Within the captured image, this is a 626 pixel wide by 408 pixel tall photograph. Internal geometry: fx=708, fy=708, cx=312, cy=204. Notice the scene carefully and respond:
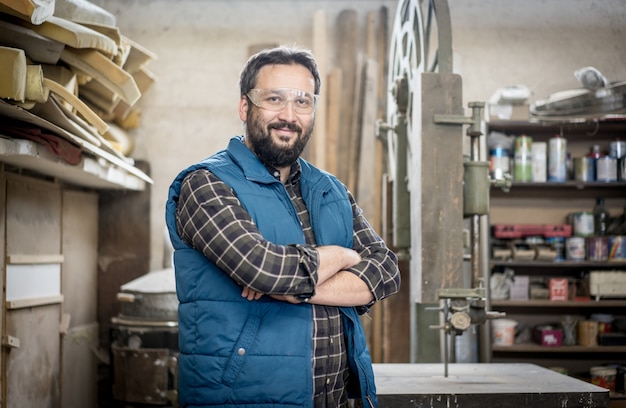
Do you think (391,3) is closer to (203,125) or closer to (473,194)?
(203,125)

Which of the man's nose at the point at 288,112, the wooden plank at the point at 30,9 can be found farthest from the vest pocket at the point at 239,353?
the wooden plank at the point at 30,9

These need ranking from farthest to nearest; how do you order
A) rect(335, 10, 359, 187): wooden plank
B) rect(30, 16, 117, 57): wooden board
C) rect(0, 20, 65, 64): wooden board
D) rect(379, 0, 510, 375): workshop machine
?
rect(335, 10, 359, 187): wooden plank, rect(30, 16, 117, 57): wooden board, rect(0, 20, 65, 64): wooden board, rect(379, 0, 510, 375): workshop machine

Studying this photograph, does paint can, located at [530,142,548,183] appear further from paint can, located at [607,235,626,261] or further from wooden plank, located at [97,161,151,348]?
wooden plank, located at [97,161,151,348]

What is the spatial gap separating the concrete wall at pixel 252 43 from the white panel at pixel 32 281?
106 centimetres

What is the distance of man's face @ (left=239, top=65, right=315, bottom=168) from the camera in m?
2.13

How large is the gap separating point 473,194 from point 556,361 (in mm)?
2821

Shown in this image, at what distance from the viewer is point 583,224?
493cm

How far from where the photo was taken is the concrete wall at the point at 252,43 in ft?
16.6

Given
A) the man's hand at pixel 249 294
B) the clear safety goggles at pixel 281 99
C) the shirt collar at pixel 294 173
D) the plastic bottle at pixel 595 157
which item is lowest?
the man's hand at pixel 249 294

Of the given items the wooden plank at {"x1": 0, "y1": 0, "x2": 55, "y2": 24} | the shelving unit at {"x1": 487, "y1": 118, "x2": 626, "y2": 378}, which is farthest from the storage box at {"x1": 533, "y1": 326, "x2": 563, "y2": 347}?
the wooden plank at {"x1": 0, "y1": 0, "x2": 55, "y2": 24}

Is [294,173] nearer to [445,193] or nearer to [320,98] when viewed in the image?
[445,193]

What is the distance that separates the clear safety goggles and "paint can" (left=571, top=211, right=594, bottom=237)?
3389 mm

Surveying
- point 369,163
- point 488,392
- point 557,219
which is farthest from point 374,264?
point 557,219

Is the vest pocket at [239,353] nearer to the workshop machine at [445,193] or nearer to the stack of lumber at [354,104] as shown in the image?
the workshop machine at [445,193]
